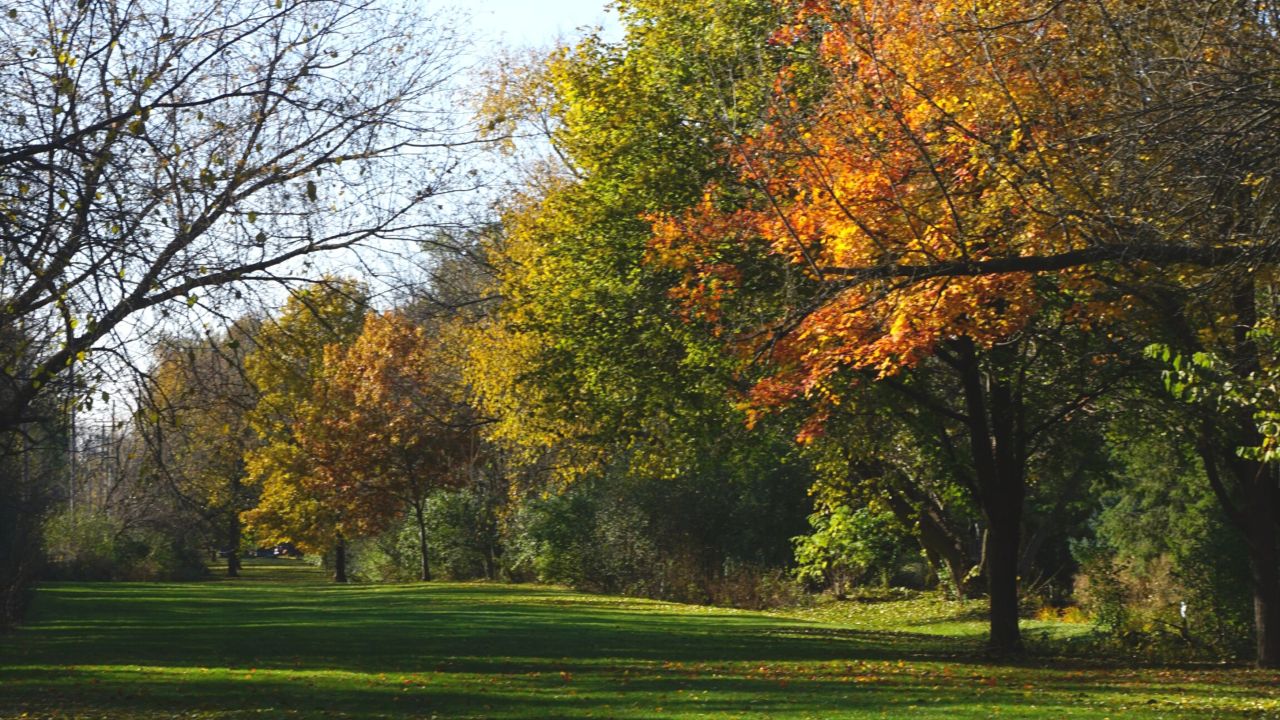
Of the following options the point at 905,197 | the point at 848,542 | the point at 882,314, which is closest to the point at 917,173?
the point at 905,197

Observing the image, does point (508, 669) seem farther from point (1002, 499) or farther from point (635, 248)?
point (1002, 499)

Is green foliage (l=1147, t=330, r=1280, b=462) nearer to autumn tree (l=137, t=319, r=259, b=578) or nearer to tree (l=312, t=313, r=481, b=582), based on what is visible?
autumn tree (l=137, t=319, r=259, b=578)

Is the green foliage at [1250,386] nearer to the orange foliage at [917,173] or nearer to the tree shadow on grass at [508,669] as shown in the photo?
Result: the orange foliage at [917,173]

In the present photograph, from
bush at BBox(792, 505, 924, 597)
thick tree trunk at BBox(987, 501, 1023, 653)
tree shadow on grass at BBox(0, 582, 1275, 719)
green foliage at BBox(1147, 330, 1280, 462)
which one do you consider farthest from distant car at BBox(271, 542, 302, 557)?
green foliage at BBox(1147, 330, 1280, 462)

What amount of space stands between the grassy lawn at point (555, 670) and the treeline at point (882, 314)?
2470 millimetres

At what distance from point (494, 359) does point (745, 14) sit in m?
13.8

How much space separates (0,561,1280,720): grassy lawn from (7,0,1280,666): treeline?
2.47 m

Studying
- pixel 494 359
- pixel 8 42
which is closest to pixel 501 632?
pixel 494 359

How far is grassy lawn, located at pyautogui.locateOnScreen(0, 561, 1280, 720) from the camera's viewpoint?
505 inches

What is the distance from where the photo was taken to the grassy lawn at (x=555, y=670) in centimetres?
1284

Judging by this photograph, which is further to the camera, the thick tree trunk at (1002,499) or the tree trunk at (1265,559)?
the thick tree trunk at (1002,499)

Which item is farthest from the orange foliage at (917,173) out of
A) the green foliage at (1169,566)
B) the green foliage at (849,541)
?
the green foliage at (849,541)

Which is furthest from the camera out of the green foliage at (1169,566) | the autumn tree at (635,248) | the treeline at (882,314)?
the green foliage at (1169,566)

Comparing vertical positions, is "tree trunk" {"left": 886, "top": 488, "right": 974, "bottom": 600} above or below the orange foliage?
below
